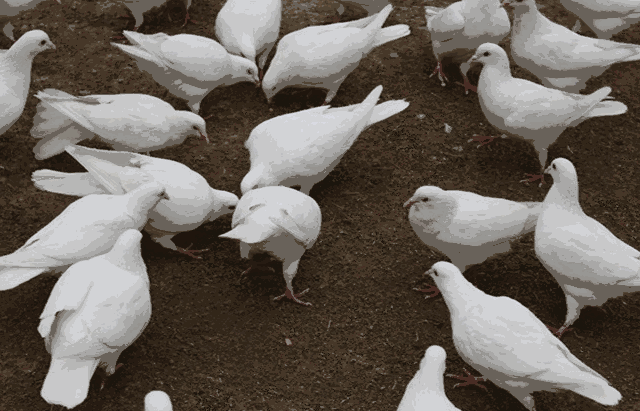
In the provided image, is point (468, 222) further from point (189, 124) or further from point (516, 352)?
point (189, 124)

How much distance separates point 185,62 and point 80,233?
1.90 metres

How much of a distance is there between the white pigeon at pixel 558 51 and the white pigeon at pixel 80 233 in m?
3.30

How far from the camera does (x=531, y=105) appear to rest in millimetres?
4816

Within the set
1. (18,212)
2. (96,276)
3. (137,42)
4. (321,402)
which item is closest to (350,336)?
(321,402)

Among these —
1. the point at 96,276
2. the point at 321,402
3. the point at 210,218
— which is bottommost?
the point at 321,402

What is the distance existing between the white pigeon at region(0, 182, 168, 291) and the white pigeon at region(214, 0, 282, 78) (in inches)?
79.7

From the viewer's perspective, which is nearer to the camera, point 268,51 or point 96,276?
point 96,276

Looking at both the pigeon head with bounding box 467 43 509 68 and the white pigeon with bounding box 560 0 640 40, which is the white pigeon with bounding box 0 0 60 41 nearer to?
the pigeon head with bounding box 467 43 509 68

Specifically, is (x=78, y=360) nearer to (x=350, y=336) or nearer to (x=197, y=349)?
(x=197, y=349)

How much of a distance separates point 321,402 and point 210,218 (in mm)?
1517

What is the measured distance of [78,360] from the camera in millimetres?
3320

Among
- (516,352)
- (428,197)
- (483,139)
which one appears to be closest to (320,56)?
(483,139)

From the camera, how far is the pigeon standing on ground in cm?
404

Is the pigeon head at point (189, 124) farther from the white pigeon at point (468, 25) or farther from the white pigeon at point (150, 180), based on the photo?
the white pigeon at point (468, 25)
